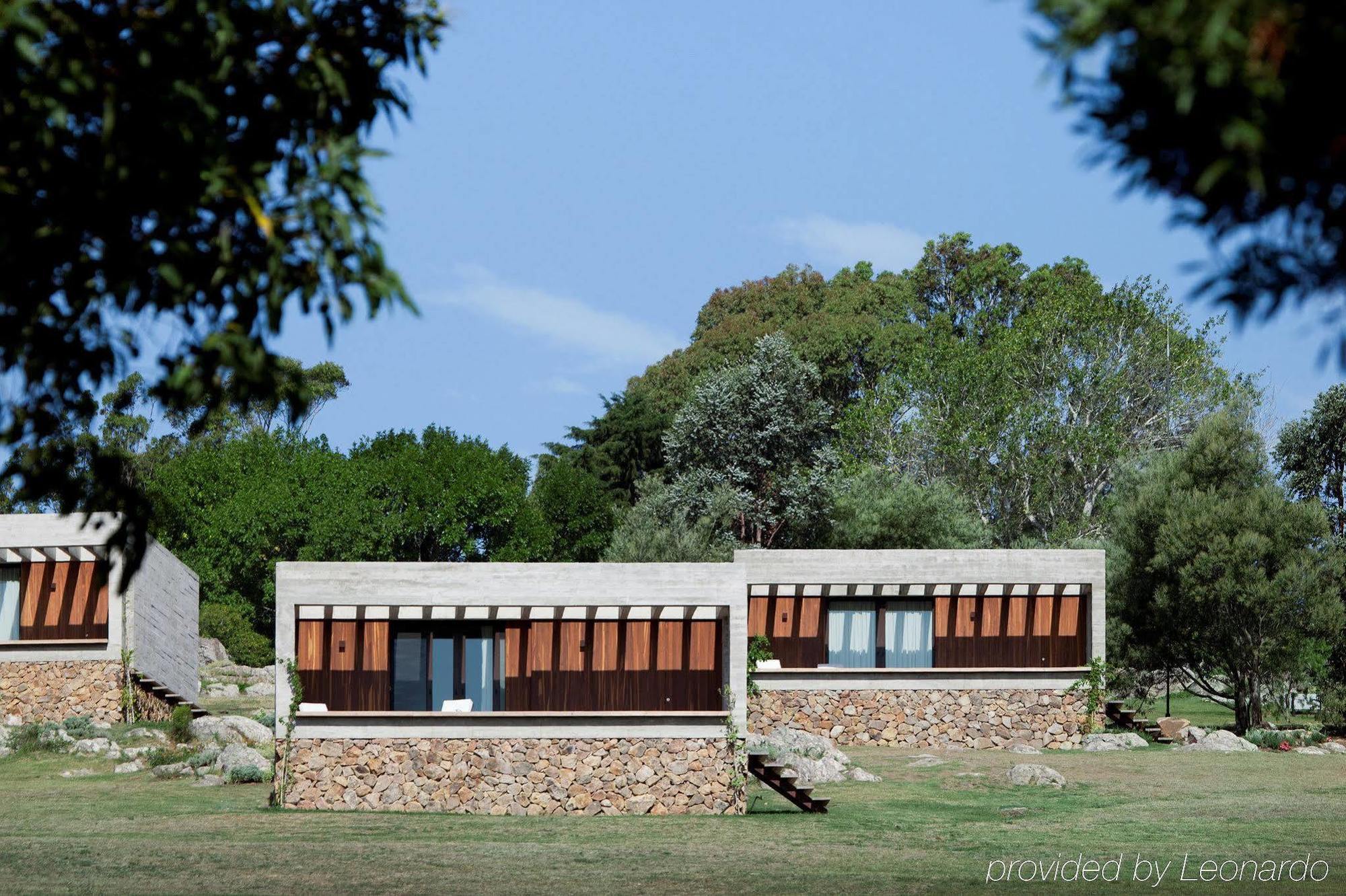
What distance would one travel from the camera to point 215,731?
32.1 m

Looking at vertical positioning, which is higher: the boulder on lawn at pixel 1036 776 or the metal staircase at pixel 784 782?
the metal staircase at pixel 784 782

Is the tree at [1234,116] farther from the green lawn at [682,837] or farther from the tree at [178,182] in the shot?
the green lawn at [682,837]

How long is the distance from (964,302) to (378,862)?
5062 centimetres

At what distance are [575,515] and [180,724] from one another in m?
30.2

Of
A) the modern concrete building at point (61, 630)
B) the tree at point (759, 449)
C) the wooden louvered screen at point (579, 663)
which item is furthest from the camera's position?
the tree at point (759, 449)

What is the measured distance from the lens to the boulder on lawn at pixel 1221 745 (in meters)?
33.1

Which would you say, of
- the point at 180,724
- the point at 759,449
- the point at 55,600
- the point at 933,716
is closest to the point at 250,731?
the point at 180,724

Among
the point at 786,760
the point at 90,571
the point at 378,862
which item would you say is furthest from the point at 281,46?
the point at 90,571

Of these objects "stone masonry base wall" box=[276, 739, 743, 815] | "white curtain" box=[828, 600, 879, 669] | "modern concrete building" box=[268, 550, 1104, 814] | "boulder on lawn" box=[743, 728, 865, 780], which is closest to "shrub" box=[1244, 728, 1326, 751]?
"white curtain" box=[828, 600, 879, 669]

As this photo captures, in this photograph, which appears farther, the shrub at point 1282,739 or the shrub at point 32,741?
the shrub at point 1282,739

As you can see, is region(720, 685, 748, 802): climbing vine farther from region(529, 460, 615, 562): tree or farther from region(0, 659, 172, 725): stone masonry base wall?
region(529, 460, 615, 562): tree

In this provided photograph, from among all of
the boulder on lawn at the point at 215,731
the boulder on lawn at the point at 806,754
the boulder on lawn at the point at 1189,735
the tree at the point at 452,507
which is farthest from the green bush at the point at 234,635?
the boulder on lawn at the point at 1189,735

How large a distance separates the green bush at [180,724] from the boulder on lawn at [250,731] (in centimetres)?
74

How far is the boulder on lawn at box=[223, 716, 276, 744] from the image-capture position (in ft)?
107
